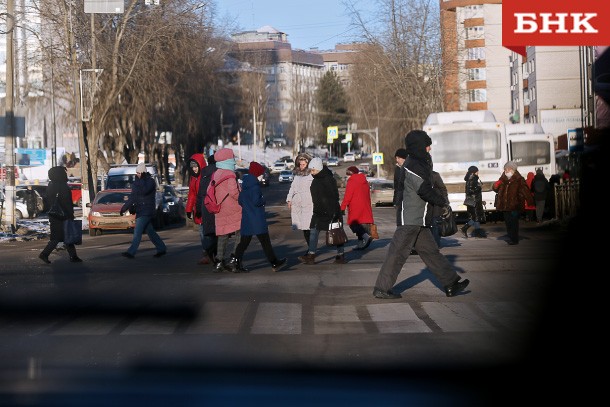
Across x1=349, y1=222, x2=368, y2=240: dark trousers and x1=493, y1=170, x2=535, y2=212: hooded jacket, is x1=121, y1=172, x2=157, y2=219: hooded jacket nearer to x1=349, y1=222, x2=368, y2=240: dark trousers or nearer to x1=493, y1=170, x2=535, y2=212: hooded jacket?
x1=349, y1=222, x2=368, y2=240: dark trousers

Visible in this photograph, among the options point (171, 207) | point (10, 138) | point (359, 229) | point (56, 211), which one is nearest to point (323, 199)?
point (359, 229)

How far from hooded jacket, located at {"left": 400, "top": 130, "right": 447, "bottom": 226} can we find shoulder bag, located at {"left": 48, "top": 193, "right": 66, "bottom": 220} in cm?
893

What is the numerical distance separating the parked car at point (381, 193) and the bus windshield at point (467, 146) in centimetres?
1982

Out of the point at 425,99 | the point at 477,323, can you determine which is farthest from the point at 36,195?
the point at 477,323

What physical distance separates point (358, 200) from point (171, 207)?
793 inches

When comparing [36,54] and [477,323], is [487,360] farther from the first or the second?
[36,54]

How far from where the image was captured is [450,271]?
527 inches

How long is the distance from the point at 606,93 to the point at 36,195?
28.4 meters

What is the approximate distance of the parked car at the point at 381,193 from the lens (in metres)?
55.4

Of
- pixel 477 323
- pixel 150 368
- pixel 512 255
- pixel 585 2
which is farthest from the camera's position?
pixel 512 255

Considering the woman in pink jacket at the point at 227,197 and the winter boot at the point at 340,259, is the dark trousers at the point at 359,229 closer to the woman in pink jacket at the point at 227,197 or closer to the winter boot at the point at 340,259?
the winter boot at the point at 340,259

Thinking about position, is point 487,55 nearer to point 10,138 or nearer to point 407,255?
point 10,138

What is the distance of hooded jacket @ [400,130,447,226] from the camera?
1301 centimetres

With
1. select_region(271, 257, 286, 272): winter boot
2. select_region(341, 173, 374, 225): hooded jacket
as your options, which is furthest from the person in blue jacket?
select_region(341, 173, 374, 225): hooded jacket
